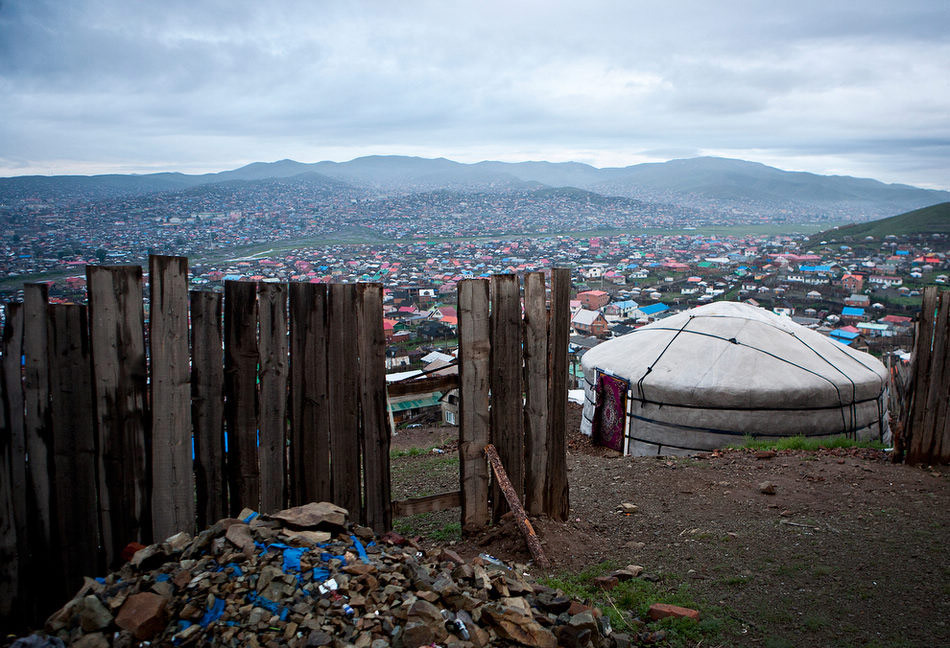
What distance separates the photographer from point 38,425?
2.97 metres

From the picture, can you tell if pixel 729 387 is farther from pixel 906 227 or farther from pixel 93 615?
pixel 906 227

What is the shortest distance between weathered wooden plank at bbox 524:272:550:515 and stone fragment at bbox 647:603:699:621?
1316 mm

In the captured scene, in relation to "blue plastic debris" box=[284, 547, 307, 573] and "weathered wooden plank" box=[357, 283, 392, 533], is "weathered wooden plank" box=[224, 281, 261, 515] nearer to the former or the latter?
"weathered wooden plank" box=[357, 283, 392, 533]

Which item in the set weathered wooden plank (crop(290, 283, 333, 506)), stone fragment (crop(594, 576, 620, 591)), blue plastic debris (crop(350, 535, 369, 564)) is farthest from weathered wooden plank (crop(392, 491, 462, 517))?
stone fragment (crop(594, 576, 620, 591))

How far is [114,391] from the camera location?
3.10m

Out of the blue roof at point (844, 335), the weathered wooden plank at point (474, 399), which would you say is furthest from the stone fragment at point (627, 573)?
the blue roof at point (844, 335)

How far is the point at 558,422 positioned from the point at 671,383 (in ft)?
19.4

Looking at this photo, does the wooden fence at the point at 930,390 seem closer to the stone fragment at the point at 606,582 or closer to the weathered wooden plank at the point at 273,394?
the stone fragment at the point at 606,582

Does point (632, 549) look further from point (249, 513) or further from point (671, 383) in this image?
point (671, 383)

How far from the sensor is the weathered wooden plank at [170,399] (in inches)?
124

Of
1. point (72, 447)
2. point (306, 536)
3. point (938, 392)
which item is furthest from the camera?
point (938, 392)

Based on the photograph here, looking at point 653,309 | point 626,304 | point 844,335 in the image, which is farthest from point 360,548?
point 653,309

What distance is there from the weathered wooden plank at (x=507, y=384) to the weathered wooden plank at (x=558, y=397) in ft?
0.84

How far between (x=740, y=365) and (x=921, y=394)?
12.3ft
